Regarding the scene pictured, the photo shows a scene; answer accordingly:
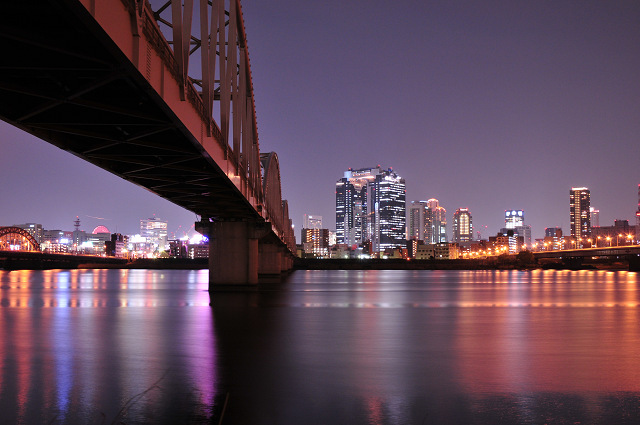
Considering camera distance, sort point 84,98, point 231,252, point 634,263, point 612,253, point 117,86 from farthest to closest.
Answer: point 634,263, point 612,253, point 231,252, point 84,98, point 117,86

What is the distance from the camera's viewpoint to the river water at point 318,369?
12797 millimetres

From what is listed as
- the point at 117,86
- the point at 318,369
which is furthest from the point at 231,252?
the point at 117,86

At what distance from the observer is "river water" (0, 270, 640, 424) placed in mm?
12797

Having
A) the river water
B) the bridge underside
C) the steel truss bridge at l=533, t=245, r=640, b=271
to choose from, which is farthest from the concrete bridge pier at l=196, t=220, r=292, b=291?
the steel truss bridge at l=533, t=245, r=640, b=271

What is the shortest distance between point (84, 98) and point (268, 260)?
90894 mm

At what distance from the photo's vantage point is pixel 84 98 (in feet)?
61.5

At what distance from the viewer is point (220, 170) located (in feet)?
101

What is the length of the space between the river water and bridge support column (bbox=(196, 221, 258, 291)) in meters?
25.4

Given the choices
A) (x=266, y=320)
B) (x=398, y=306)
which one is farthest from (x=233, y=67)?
(x=398, y=306)

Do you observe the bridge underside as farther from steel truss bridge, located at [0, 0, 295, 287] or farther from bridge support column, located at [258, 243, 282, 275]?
bridge support column, located at [258, 243, 282, 275]

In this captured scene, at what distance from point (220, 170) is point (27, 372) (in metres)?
15.3

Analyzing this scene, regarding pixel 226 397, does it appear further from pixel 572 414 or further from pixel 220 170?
pixel 220 170

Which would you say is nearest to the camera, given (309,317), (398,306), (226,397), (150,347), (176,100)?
(226,397)

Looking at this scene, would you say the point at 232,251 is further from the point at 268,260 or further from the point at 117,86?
the point at 268,260
